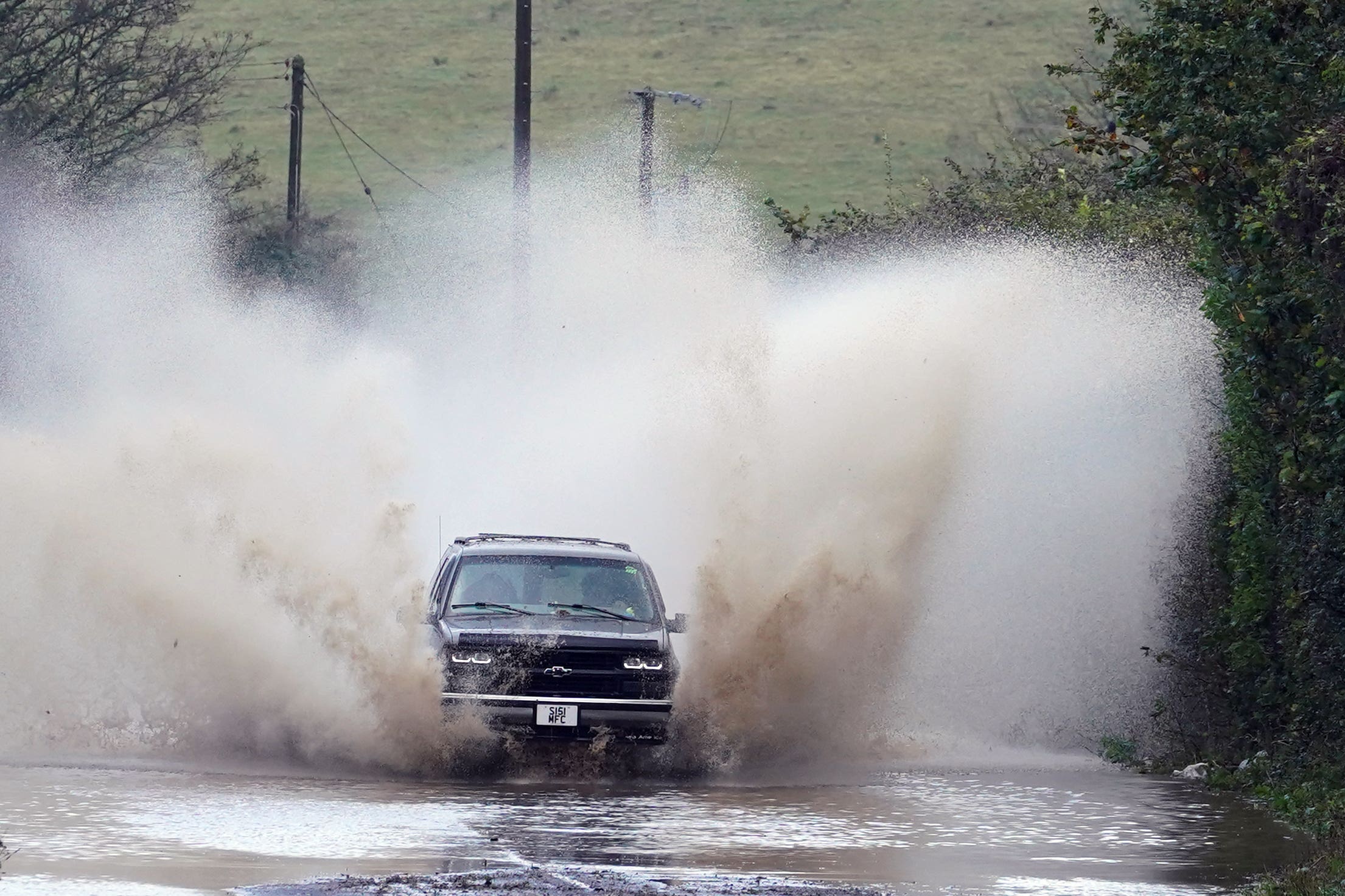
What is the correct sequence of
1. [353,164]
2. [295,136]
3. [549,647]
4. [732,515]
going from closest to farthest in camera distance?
[549,647] → [732,515] → [295,136] → [353,164]

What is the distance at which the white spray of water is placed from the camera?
17562 millimetres

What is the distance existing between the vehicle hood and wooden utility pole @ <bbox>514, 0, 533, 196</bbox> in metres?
12.6

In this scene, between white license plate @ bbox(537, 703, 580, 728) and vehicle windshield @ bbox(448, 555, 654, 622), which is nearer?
white license plate @ bbox(537, 703, 580, 728)

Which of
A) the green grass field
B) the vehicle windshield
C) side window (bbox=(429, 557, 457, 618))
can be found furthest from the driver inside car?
the green grass field

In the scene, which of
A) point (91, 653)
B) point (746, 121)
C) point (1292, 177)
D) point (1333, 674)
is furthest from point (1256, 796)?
point (746, 121)

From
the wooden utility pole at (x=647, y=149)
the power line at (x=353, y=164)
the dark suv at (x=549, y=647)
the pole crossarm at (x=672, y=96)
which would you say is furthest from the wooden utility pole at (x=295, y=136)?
the dark suv at (x=549, y=647)

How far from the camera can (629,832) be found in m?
13.2

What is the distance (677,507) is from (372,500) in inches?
155

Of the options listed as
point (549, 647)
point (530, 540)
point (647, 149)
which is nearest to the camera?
point (549, 647)

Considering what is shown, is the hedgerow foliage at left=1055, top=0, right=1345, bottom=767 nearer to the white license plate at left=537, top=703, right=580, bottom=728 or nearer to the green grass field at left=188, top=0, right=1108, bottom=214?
the white license plate at left=537, top=703, right=580, bottom=728

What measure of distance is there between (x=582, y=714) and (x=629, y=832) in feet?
9.78

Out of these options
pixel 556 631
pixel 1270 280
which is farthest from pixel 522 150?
pixel 1270 280

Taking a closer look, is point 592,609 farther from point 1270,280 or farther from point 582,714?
point 1270,280

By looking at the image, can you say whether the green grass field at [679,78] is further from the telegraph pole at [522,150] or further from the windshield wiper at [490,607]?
Answer: the windshield wiper at [490,607]
